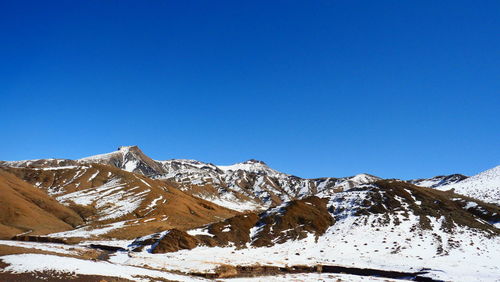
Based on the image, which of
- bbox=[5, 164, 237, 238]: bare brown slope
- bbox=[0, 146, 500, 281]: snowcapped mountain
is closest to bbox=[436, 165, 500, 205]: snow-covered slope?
bbox=[0, 146, 500, 281]: snowcapped mountain

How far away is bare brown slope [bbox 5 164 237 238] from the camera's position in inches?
4483

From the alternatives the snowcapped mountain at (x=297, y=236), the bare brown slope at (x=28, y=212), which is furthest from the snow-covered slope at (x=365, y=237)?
the bare brown slope at (x=28, y=212)

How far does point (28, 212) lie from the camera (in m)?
110

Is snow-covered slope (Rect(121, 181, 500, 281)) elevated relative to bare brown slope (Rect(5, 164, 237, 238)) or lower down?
lower down

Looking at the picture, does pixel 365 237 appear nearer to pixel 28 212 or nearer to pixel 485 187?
pixel 485 187

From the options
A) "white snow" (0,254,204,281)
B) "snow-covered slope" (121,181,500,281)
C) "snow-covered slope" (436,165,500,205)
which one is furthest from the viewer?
"snow-covered slope" (436,165,500,205)

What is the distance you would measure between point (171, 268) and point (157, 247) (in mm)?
17317

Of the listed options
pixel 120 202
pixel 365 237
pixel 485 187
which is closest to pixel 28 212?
pixel 120 202

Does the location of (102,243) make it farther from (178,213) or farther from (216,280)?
(178,213)

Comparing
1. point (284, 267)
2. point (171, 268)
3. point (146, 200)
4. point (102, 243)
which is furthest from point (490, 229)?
point (146, 200)

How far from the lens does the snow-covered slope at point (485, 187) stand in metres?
100

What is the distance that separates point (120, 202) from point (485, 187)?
469ft

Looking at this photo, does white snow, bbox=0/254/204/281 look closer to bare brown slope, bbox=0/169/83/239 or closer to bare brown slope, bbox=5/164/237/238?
bare brown slope, bbox=5/164/237/238

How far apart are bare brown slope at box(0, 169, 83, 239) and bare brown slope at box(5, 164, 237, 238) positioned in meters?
7.54
